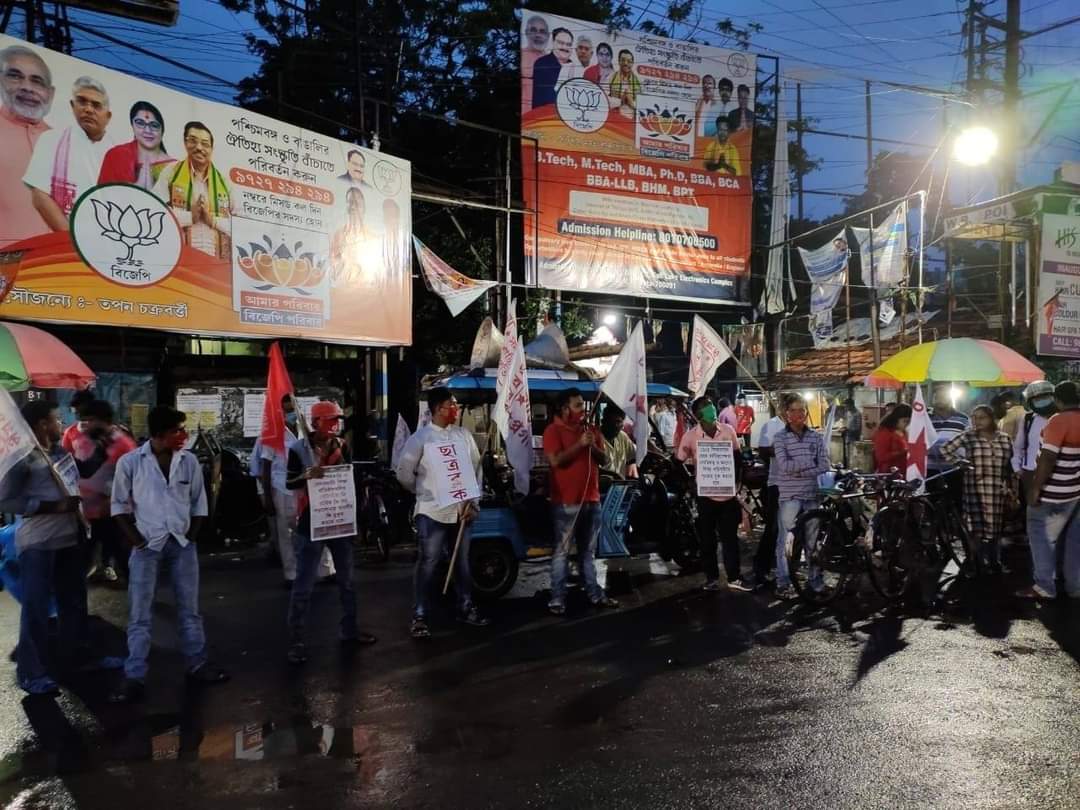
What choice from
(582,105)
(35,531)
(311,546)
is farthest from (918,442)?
(582,105)

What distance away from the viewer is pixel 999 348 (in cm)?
1043

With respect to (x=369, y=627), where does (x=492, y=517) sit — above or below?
above

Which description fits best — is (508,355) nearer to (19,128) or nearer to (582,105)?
(19,128)

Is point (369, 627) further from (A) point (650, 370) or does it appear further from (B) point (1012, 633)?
(A) point (650, 370)

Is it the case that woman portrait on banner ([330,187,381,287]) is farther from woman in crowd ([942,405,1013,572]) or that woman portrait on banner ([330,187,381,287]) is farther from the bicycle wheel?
woman in crowd ([942,405,1013,572])

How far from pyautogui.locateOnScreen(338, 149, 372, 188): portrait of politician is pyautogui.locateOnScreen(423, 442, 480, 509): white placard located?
28.1 ft

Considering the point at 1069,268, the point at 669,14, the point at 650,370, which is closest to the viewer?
the point at 1069,268

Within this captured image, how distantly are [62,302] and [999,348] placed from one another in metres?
12.1

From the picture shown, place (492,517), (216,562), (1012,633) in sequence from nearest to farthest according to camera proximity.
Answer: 1. (1012,633)
2. (492,517)
3. (216,562)

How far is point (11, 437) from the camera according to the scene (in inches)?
195

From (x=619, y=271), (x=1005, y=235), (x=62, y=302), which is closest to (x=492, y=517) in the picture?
(x=62, y=302)

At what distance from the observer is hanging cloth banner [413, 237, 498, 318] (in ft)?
46.5

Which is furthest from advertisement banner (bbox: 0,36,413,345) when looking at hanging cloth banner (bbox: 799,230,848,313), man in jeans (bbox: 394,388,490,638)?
hanging cloth banner (bbox: 799,230,848,313)

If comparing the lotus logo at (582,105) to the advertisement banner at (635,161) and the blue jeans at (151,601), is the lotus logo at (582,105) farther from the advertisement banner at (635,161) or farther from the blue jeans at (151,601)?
the blue jeans at (151,601)
